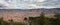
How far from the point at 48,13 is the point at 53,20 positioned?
10 cm

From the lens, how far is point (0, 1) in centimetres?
181

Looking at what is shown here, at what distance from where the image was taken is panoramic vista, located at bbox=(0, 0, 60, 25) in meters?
1.79

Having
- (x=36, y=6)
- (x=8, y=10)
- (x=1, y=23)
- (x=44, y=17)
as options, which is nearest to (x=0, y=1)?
(x=8, y=10)

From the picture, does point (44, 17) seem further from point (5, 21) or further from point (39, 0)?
point (5, 21)

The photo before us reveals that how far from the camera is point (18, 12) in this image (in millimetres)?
1810

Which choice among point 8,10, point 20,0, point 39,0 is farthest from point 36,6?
point 8,10

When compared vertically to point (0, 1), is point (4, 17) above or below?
below

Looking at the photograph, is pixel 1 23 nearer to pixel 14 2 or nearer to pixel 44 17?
pixel 14 2

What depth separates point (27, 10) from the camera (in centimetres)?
180

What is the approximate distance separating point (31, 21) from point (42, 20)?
0.38 ft

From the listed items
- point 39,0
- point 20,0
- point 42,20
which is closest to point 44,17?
point 42,20

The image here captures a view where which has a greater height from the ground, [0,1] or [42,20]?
[0,1]

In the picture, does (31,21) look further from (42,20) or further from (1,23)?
(1,23)

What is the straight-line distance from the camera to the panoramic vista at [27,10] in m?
1.79
